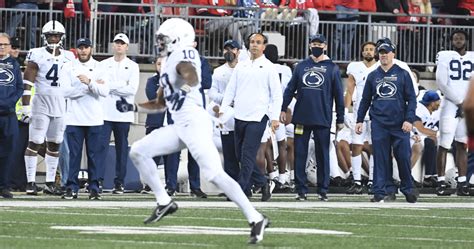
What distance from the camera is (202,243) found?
440 inches

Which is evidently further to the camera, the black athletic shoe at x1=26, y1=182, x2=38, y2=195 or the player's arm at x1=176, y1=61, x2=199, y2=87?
the black athletic shoe at x1=26, y1=182, x2=38, y2=195

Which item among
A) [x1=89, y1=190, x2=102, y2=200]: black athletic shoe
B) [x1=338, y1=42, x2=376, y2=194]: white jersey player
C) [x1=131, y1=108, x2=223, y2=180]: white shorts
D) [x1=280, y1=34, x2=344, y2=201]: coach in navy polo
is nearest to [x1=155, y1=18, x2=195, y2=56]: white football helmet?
[x1=131, y1=108, x2=223, y2=180]: white shorts

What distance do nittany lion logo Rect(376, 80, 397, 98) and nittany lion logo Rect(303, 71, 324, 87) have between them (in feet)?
3.42

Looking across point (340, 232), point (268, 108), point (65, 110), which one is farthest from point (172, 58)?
point (65, 110)

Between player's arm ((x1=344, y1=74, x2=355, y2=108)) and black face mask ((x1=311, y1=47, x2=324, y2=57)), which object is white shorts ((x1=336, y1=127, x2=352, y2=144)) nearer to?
player's arm ((x1=344, y1=74, x2=355, y2=108))

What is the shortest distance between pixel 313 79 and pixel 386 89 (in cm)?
122

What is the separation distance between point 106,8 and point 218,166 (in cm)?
1296

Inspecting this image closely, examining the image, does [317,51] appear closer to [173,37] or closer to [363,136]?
[363,136]

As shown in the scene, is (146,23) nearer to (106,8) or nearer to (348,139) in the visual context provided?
(106,8)

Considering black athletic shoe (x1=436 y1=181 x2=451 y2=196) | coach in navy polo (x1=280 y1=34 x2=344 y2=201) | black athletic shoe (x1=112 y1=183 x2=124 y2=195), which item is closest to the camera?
coach in navy polo (x1=280 y1=34 x2=344 y2=201)

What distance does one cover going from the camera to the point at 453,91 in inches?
866

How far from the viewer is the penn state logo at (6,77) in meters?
18.8

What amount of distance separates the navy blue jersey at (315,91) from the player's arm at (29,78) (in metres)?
3.20

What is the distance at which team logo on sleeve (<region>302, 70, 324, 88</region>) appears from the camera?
19500mm
